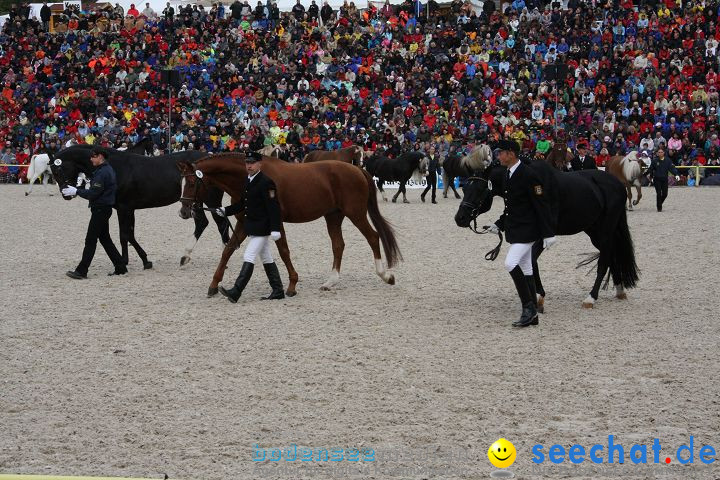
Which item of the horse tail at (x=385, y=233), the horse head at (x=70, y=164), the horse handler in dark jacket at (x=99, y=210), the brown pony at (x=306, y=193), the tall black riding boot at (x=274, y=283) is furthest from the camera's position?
the horse head at (x=70, y=164)

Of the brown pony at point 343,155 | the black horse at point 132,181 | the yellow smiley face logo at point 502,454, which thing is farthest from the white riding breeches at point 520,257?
the brown pony at point 343,155

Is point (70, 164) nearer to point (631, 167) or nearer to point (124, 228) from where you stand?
point (124, 228)

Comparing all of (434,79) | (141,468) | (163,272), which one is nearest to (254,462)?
(141,468)

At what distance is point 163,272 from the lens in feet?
43.1

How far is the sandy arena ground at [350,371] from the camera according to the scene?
5668 millimetres

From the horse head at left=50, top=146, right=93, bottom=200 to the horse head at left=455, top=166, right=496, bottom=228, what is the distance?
6181 millimetres

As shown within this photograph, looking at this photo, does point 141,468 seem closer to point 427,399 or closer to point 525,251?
point 427,399

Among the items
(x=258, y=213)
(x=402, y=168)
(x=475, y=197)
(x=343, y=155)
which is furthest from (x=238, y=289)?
(x=402, y=168)

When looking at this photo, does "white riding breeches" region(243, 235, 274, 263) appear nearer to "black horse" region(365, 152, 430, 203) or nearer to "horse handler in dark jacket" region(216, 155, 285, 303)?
"horse handler in dark jacket" region(216, 155, 285, 303)

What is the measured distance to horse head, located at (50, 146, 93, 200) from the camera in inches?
539

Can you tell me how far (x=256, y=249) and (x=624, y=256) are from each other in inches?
153

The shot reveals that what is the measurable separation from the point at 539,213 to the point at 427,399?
3071 millimetres

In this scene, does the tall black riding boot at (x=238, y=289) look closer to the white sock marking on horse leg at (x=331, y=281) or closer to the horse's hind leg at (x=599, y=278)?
the white sock marking on horse leg at (x=331, y=281)

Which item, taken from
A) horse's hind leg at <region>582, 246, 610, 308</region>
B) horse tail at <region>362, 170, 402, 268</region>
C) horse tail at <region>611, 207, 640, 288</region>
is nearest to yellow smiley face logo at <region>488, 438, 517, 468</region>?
horse's hind leg at <region>582, 246, 610, 308</region>
